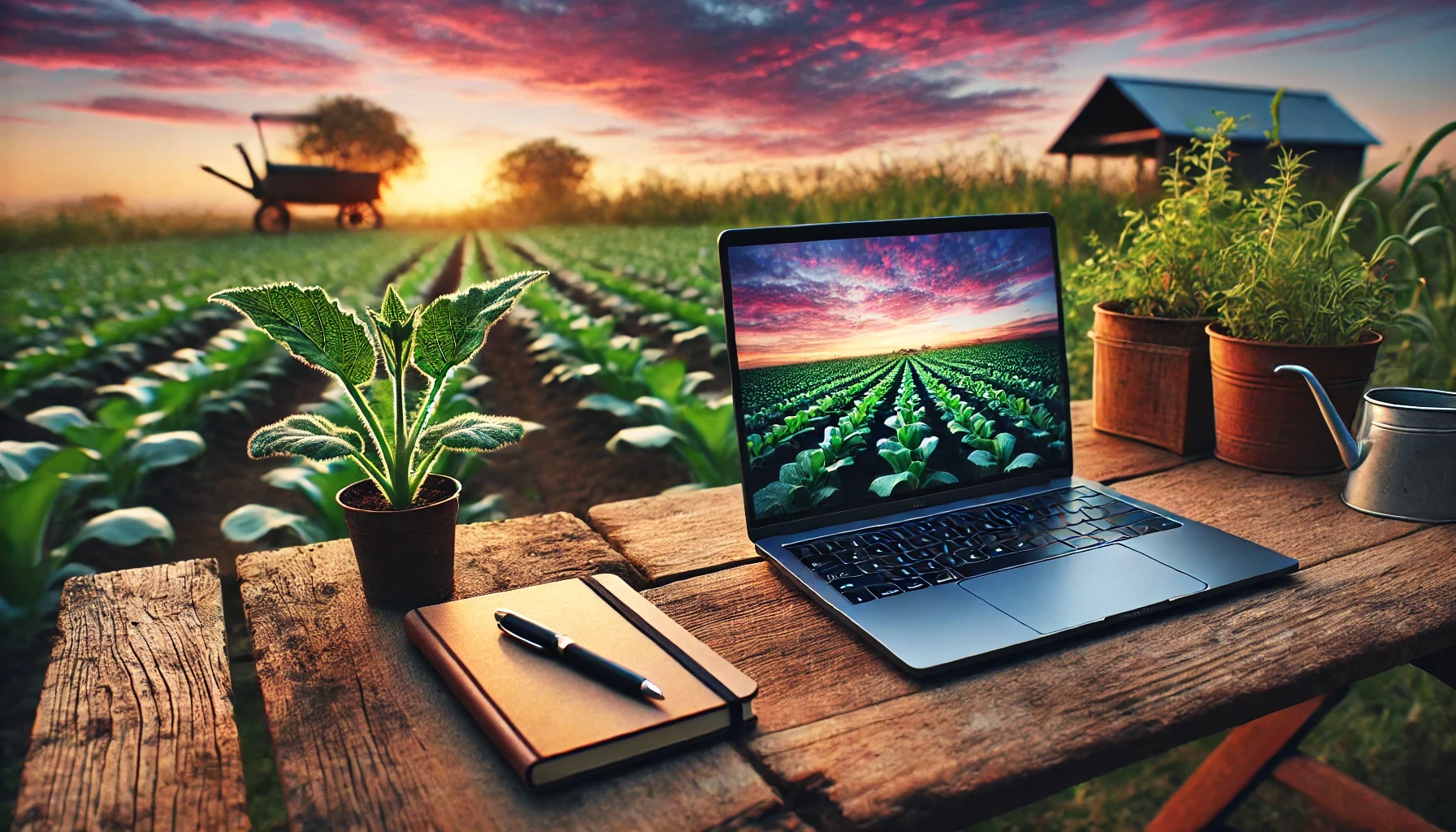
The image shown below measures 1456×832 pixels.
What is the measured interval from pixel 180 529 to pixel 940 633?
292cm

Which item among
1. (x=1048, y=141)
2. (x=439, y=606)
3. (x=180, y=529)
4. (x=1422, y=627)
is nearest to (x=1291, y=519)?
(x=1422, y=627)

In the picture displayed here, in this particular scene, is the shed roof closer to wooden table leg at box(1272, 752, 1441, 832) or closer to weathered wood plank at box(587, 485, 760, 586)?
wooden table leg at box(1272, 752, 1441, 832)

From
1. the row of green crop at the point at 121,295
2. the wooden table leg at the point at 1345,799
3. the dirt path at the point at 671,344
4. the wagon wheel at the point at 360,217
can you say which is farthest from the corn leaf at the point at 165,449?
the wooden table leg at the point at 1345,799

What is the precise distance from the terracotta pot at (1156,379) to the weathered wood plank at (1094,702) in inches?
18.5

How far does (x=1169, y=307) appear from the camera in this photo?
1.33m

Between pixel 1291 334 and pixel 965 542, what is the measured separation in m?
0.67

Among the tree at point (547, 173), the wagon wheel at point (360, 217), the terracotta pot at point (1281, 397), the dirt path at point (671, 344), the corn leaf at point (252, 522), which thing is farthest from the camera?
the dirt path at point (671, 344)

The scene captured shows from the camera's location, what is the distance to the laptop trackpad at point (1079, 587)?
0.75m

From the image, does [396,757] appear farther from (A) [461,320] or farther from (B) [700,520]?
(B) [700,520]

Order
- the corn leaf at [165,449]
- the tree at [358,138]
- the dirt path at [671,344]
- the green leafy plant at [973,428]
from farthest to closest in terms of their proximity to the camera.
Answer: the dirt path at [671,344]
the tree at [358,138]
the corn leaf at [165,449]
the green leafy plant at [973,428]

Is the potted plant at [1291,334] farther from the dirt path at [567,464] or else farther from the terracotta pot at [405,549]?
the dirt path at [567,464]

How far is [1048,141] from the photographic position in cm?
327

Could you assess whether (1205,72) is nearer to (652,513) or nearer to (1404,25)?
(1404,25)

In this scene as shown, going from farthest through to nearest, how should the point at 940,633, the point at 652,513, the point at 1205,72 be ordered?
1. the point at 1205,72
2. the point at 652,513
3. the point at 940,633
